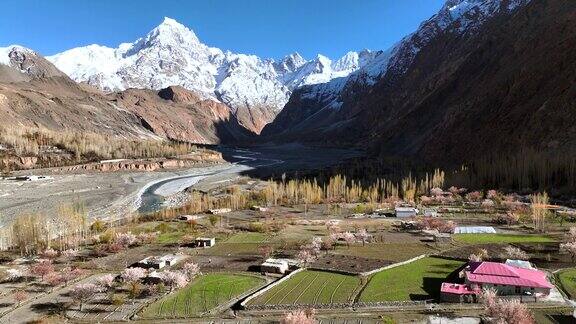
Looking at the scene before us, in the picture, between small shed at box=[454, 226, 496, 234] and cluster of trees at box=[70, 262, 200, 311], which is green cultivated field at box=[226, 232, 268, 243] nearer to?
cluster of trees at box=[70, 262, 200, 311]

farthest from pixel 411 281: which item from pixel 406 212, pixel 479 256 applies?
pixel 406 212

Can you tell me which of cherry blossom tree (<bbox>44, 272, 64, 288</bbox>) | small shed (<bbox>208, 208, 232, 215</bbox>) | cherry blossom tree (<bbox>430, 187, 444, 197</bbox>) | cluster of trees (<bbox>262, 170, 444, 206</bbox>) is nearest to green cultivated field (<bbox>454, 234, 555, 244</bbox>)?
cluster of trees (<bbox>262, 170, 444, 206</bbox>)

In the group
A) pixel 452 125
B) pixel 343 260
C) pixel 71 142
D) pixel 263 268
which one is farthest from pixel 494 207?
pixel 71 142

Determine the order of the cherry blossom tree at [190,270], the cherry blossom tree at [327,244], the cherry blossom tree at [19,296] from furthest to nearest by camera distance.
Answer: the cherry blossom tree at [327,244]
the cherry blossom tree at [190,270]
the cherry blossom tree at [19,296]

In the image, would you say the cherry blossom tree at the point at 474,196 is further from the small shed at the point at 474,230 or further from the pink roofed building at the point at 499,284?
the pink roofed building at the point at 499,284

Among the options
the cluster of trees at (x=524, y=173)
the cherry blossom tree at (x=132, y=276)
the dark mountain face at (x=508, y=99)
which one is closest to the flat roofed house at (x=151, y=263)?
the cherry blossom tree at (x=132, y=276)

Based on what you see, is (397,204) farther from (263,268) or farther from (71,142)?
(71,142)

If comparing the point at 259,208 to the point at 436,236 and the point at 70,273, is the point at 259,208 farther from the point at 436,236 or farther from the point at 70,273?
the point at 70,273
